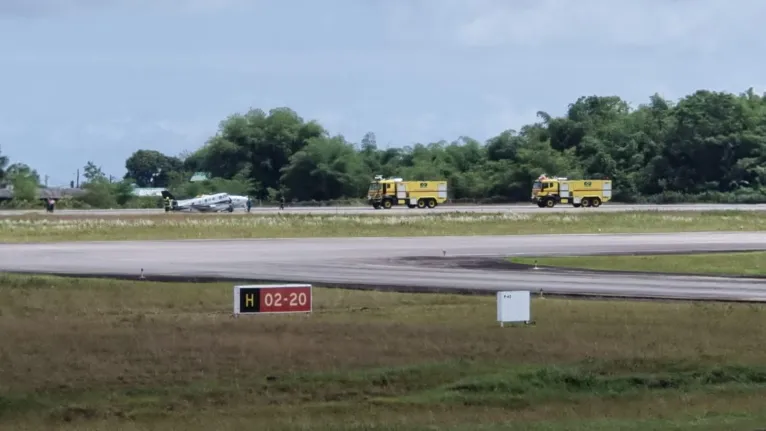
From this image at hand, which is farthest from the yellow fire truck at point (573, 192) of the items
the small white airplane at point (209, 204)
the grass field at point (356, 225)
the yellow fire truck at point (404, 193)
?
the small white airplane at point (209, 204)

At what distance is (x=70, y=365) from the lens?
75.6ft

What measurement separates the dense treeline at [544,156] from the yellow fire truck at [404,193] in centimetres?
2934

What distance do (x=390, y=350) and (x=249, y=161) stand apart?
143151 mm

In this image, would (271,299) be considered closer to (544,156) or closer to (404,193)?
(404,193)

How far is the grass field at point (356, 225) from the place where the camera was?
77938 millimetres

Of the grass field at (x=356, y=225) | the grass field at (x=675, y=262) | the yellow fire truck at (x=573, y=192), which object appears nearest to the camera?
the grass field at (x=675, y=262)

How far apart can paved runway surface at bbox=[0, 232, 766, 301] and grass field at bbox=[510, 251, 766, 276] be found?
348 cm

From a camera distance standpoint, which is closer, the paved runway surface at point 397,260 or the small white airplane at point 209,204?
the paved runway surface at point 397,260

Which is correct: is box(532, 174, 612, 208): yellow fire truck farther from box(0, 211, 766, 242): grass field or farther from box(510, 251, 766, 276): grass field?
box(510, 251, 766, 276): grass field

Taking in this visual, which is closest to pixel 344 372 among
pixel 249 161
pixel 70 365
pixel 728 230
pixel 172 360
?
pixel 172 360

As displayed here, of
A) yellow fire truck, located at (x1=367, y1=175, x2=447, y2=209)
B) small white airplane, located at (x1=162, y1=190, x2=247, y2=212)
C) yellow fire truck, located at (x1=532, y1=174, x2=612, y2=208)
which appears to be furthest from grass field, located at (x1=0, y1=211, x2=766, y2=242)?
yellow fire truck, located at (x1=367, y1=175, x2=447, y2=209)

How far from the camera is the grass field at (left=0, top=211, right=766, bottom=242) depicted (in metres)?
77.9

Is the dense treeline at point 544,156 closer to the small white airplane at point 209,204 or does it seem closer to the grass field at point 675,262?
the small white airplane at point 209,204

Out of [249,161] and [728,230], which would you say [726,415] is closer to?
[728,230]
